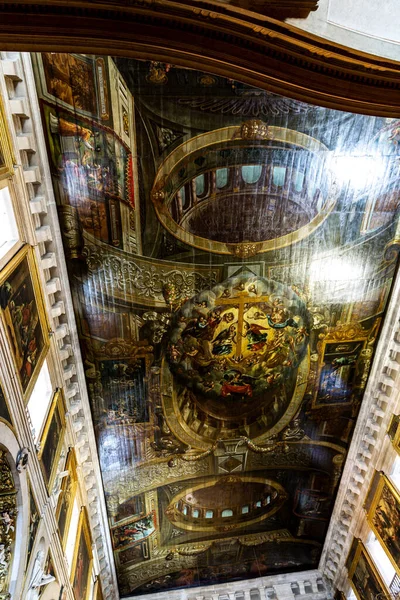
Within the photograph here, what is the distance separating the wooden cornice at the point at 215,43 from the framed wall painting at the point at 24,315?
329 centimetres

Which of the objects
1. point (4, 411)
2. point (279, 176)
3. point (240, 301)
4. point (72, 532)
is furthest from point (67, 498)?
point (279, 176)

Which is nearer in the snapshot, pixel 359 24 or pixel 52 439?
pixel 359 24

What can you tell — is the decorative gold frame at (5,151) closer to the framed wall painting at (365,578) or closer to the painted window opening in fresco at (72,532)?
the painted window opening in fresco at (72,532)

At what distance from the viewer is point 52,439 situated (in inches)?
316

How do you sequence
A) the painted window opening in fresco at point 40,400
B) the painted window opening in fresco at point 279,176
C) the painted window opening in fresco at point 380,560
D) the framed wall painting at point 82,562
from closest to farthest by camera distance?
the painted window opening in fresco at point 40,400
the painted window opening in fresco at point 279,176
the framed wall painting at point 82,562
the painted window opening in fresco at point 380,560

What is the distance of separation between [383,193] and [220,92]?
3.90m

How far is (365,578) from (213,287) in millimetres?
9795

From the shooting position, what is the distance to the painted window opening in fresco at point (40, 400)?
24.1 feet

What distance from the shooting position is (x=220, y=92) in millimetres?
6898

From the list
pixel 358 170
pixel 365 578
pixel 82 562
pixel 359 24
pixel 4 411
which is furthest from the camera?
pixel 365 578

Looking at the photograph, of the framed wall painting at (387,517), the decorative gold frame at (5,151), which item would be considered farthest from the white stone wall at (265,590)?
the decorative gold frame at (5,151)

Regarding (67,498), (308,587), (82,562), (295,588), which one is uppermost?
(67,498)

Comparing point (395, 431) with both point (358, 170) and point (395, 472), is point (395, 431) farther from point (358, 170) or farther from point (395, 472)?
point (358, 170)

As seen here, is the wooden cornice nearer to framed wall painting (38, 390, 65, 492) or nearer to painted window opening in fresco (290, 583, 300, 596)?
framed wall painting (38, 390, 65, 492)
